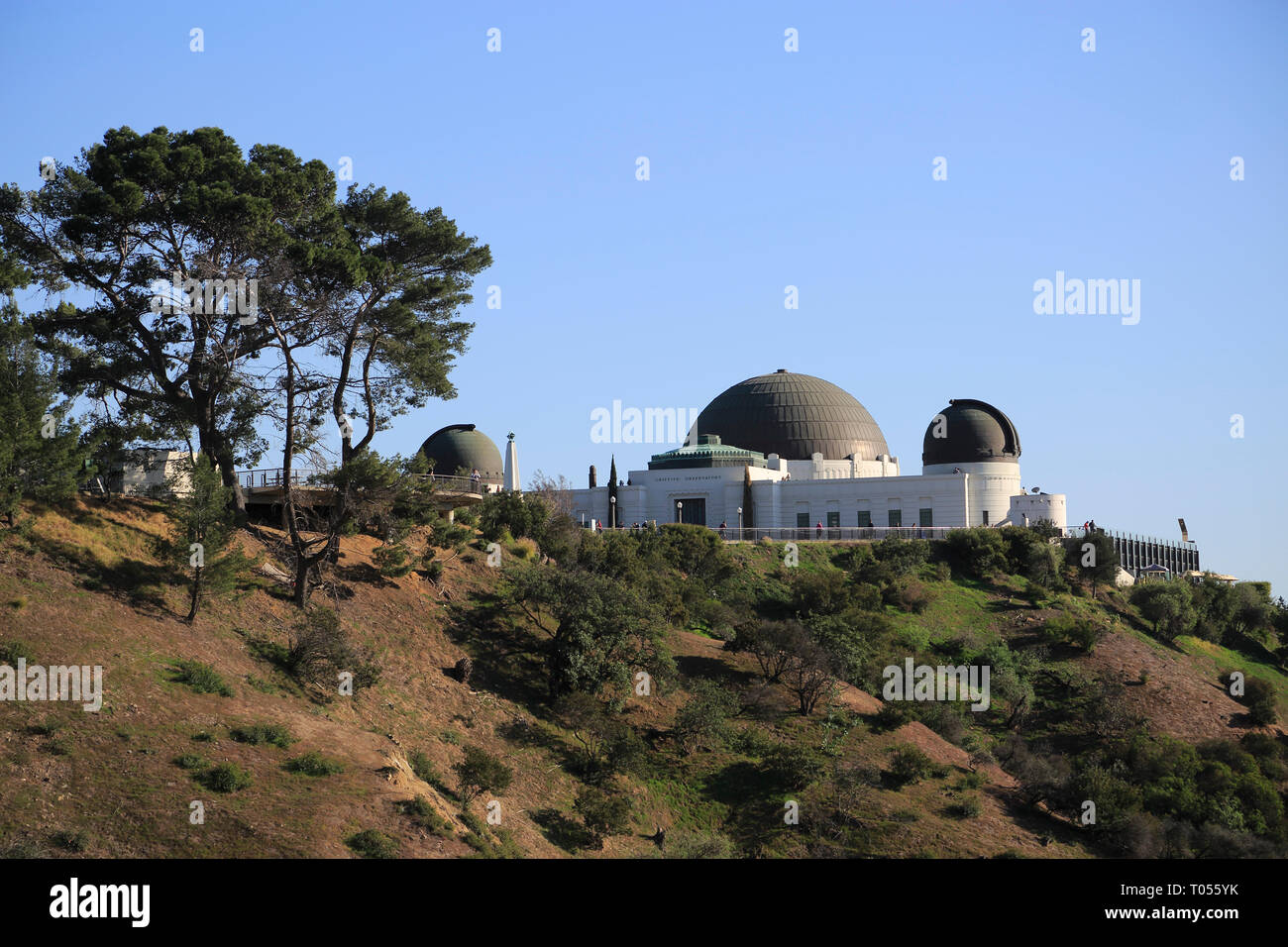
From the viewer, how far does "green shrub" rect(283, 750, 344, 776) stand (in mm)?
28812

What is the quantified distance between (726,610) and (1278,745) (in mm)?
21609

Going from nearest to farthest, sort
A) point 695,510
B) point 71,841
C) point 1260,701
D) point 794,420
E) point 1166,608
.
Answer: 1. point 71,841
2. point 1260,701
3. point 1166,608
4. point 695,510
5. point 794,420

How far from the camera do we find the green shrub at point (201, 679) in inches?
1229

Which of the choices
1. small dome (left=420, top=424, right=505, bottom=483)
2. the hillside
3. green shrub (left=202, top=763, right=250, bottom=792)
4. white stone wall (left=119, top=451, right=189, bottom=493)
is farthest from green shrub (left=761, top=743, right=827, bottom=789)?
small dome (left=420, top=424, right=505, bottom=483)

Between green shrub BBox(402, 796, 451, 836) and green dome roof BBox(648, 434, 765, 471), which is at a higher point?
green dome roof BBox(648, 434, 765, 471)

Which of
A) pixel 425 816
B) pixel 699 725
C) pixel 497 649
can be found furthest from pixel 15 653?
pixel 699 725

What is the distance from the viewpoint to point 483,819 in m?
31.0

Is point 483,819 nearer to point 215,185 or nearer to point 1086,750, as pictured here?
point 215,185

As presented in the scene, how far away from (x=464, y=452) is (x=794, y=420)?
21234mm

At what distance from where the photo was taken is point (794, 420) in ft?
259

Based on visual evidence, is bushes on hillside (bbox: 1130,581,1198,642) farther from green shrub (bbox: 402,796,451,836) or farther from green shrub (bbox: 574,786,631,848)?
green shrub (bbox: 402,796,451,836)

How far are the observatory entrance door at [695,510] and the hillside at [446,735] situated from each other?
20.6 m

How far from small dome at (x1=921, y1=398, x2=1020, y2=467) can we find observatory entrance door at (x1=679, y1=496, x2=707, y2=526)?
1363 cm

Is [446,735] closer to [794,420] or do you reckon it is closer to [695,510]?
[695,510]
